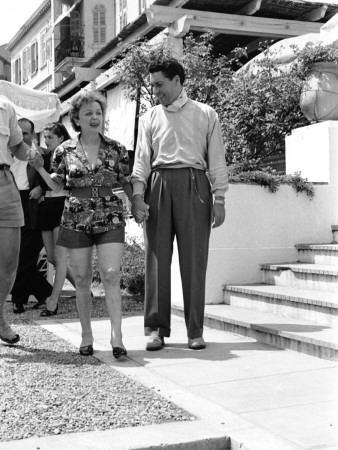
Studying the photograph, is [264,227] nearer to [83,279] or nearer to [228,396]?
[83,279]

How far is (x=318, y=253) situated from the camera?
6.93 metres

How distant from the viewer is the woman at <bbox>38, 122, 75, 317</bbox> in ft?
23.0

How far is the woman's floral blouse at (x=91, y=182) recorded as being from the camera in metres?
4.98

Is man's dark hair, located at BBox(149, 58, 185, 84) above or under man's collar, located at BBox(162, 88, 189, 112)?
above

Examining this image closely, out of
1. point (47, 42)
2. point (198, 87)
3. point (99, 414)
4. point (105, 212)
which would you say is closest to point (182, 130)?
point (105, 212)

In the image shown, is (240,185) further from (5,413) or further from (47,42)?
(47,42)

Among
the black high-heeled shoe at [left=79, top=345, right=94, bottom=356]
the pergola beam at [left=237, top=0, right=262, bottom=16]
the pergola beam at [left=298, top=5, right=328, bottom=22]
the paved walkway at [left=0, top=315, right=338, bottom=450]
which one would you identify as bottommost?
the paved walkway at [left=0, top=315, right=338, bottom=450]

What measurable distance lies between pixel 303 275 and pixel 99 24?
26.3 metres

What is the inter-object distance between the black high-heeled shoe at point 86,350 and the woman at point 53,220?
6.51 ft

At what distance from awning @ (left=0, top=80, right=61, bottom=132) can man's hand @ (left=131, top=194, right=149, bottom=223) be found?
526 cm

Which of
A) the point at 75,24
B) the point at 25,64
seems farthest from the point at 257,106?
the point at 25,64

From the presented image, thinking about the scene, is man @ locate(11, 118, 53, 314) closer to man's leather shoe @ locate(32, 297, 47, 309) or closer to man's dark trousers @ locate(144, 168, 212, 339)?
man's leather shoe @ locate(32, 297, 47, 309)

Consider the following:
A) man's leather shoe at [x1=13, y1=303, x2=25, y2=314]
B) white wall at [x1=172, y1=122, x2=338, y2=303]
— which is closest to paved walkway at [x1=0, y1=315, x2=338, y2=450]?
white wall at [x1=172, y1=122, x2=338, y2=303]

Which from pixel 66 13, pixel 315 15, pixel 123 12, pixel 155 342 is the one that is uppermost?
pixel 66 13
